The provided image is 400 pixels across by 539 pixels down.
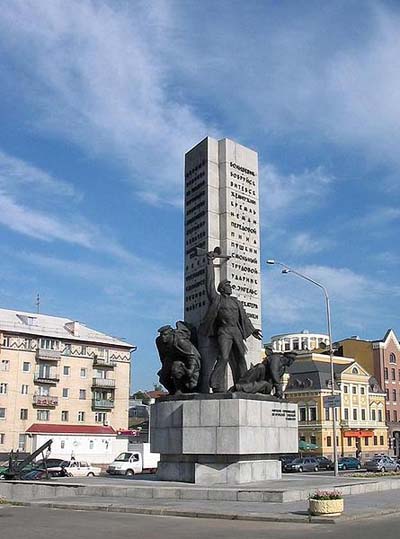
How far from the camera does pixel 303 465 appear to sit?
55438 millimetres

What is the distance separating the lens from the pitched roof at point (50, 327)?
72812 millimetres

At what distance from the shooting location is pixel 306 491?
775 inches

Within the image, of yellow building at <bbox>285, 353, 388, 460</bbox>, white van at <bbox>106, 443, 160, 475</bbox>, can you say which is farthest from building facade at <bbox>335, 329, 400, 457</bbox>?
white van at <bbox>106, 443, 160, 475</bbox>

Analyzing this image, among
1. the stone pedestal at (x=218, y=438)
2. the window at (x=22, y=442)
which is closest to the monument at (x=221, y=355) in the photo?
the stone pedestal at (x=218, y=438)

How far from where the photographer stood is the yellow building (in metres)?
85.2

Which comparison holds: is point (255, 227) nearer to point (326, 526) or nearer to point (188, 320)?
point (188, 320)

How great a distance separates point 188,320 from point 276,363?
3376 mm

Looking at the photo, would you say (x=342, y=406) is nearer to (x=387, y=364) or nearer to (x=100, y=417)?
(x=387, y=364)

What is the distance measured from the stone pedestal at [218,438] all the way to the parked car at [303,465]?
3192 cm

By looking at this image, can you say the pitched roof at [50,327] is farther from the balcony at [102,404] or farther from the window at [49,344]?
the balcony at [102,404]

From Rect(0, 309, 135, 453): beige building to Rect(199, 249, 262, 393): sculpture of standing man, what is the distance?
47011 mm

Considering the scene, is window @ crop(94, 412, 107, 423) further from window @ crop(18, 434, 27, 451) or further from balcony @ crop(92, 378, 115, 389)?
window @ crop(18, 434, 27, 451)

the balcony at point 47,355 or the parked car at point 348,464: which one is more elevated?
the balcony at point 47,355

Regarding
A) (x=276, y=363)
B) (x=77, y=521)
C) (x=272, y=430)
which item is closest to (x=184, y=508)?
(x=77, y=521)
